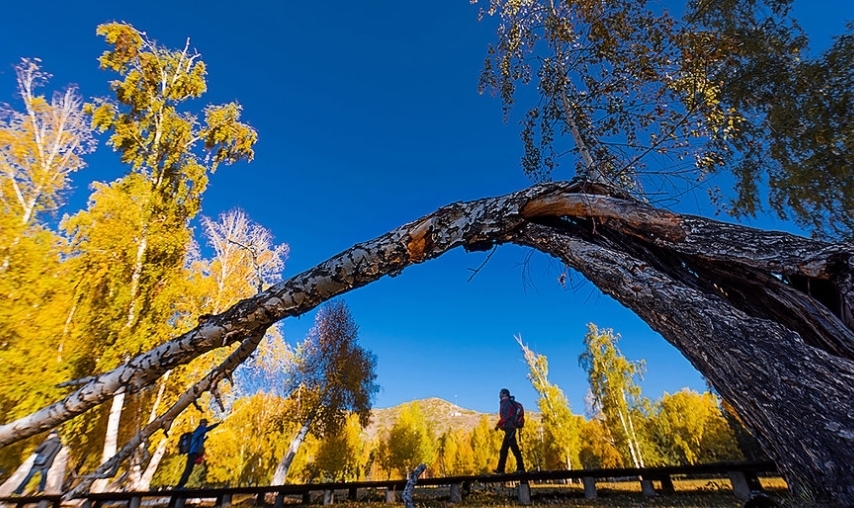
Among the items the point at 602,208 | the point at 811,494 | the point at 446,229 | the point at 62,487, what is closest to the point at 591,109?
the point at 602,208

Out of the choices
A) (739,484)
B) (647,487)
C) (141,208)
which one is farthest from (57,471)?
(739,484)

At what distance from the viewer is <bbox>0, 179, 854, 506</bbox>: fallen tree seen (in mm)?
1266

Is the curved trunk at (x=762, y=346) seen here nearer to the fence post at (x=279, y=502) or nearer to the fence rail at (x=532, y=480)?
the fence rail at (x=532, y=480)

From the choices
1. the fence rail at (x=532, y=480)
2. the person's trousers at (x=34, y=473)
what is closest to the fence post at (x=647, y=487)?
the fence rail at (x=532, y=480)

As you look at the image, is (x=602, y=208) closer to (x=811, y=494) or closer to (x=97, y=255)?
(x=811, y=494)

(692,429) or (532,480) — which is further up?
(532,480)

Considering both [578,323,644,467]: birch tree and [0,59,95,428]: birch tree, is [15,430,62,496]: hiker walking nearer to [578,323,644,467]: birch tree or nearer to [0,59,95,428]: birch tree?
[0,59,95,428]: birch tree

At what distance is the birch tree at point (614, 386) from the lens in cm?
2470

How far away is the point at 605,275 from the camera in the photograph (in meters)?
2.32

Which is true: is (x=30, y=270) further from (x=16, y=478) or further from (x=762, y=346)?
(x=762, y=346)

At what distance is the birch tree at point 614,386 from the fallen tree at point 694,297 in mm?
25677

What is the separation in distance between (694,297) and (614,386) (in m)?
27.1

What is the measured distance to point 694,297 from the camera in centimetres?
184

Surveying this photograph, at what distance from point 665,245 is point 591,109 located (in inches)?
191
